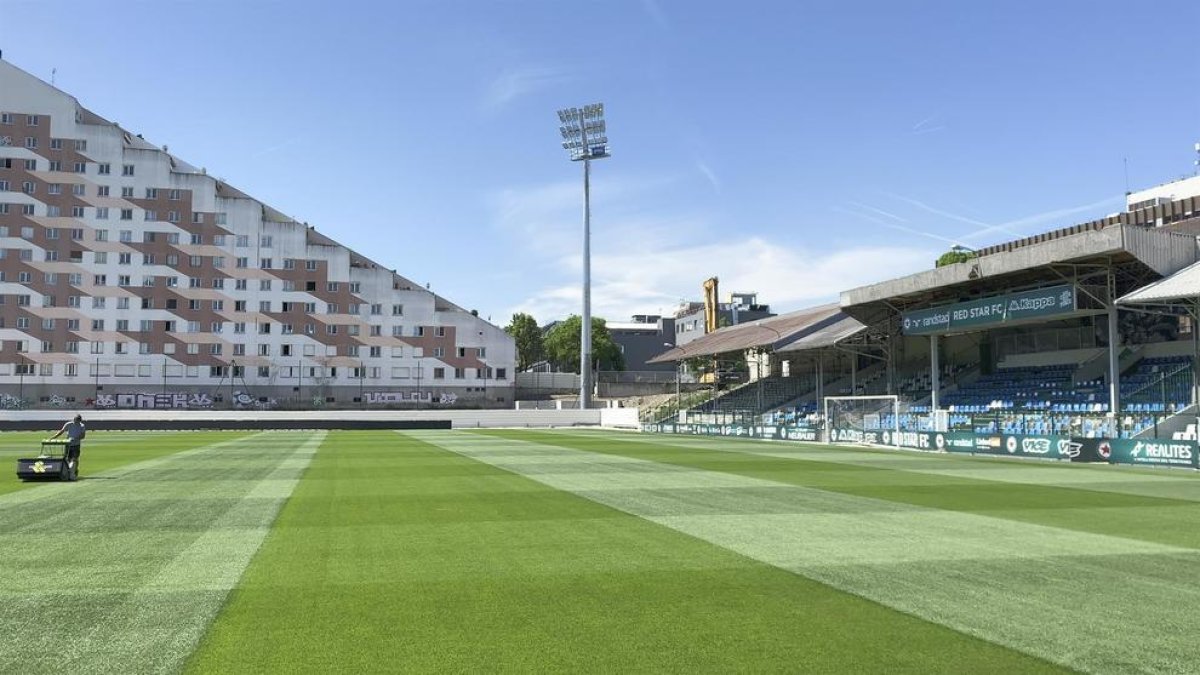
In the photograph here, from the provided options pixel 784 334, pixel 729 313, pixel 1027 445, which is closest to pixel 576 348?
pixel 729 313

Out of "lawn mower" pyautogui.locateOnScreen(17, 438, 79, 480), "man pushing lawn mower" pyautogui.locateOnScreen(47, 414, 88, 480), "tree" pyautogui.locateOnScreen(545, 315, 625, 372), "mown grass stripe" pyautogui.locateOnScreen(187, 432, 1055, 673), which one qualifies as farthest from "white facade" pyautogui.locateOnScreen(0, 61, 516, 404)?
"mown grass stripe" pyautogui.locateOnScreen(187, 432, 1055, 673)

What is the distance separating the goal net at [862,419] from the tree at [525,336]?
102104mm

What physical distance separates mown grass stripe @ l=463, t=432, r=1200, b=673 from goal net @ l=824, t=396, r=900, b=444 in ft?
86.2

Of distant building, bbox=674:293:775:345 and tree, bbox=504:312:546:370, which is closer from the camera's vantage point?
distant building, bbox=674:293:775:345

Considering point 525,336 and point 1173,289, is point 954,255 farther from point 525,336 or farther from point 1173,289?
point 525,336

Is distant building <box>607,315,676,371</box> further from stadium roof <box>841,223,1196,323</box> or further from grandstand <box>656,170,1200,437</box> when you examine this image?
stadium roof <box>841,223,1196,323</box>

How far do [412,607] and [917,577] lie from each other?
574cm

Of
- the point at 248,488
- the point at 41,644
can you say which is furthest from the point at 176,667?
the point at 248,488

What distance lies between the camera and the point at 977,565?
1034cm

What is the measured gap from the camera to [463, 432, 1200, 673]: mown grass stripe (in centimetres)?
715

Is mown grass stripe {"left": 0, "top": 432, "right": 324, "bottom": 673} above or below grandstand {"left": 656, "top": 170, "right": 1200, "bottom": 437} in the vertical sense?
below

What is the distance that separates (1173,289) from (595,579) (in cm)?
3327

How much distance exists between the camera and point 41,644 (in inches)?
268

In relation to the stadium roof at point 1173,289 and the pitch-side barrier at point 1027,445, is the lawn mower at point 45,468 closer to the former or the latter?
the pitch-side barrier at point 1027,445
